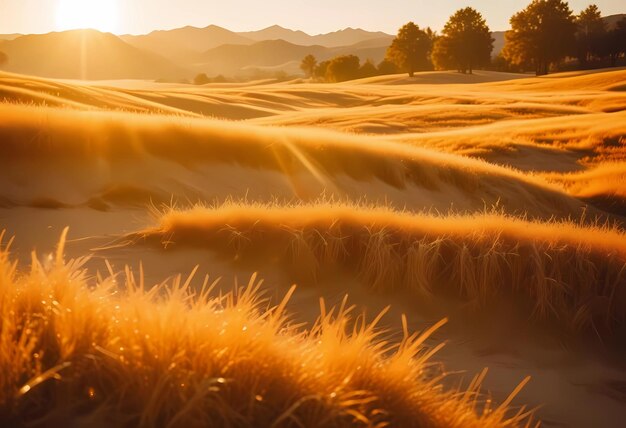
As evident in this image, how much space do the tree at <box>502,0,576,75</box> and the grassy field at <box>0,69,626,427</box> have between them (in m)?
66.2

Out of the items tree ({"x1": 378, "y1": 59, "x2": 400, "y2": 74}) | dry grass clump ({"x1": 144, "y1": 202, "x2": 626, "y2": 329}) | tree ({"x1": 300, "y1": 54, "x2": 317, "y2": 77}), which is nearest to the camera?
dry grass clump ({"x1": 144, "y1": 202, "x2": 626, "y2": 329})

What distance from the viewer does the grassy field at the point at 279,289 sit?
5.93 feet

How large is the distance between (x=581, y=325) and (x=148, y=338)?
367 centimetres

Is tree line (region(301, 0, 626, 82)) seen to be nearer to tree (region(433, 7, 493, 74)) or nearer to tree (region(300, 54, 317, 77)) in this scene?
tree (region(433, 7, 493, 74))

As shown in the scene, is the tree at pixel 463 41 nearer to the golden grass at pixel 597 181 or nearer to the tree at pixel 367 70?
the tree at pixel 367 70

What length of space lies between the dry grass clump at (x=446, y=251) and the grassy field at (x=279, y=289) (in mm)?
19

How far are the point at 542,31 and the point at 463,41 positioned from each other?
10936 millimetres

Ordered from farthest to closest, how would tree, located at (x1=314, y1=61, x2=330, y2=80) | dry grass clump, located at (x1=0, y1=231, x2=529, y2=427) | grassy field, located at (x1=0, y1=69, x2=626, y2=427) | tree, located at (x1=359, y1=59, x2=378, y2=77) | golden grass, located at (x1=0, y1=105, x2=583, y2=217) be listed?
tree, located at (x1=314, y1=61, x2=330, y2=80), tree, located at (x1=359, y1=59, x2=378, y2=77), golden grass, located at (x1=0, y1=105, x2=583, y2=217), grassy field, located at (x1=0, y1=69, x2=626, y2=427), dry grass clump, located at (x1=0, y1=231, x2=529, y2=427)

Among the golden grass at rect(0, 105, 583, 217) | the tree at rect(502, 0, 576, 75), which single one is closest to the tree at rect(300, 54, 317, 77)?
the tree at rect(502, 0, 576, 75)

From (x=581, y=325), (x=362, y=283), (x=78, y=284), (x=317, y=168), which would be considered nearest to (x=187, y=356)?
(x=78, y=284)

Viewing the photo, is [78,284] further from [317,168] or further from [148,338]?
[317,168]

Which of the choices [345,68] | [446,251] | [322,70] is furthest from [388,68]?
[446,251]

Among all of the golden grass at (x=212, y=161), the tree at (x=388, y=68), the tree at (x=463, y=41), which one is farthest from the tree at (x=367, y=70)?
the golden grass at (x=212, y=161)

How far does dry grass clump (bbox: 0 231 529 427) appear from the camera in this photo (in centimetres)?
169
